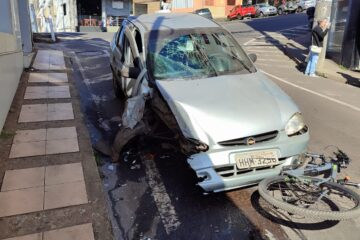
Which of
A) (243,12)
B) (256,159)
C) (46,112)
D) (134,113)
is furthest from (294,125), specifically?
(243,12)

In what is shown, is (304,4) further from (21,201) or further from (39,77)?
(21,201)

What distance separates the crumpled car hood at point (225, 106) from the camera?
3836 millimetres

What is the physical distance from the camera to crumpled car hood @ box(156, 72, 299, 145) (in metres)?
3.84

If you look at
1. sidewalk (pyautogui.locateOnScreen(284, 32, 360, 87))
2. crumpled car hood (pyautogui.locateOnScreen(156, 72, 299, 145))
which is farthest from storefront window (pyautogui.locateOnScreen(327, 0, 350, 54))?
crumpled car hood (pyautogui.locateOnScreen(156, 72, 299, 145))

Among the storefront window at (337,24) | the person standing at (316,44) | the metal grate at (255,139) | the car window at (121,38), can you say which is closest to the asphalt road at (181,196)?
the metal grate at (255,139)

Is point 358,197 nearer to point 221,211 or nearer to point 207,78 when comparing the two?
point 221,211

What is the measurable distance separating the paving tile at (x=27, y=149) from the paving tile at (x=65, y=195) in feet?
3.34

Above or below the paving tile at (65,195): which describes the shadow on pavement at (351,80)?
above

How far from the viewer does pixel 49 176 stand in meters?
4.39

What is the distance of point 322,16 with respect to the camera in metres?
11.6

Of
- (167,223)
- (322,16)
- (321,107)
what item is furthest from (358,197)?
(322,16)

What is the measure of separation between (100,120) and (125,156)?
5.69 ft

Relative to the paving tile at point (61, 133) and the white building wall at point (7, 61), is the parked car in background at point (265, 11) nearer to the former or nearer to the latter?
the white building wall at point (7, 61)

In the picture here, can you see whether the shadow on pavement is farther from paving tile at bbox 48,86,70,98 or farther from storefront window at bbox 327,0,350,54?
paving tile at bbox 48,86,70,98
